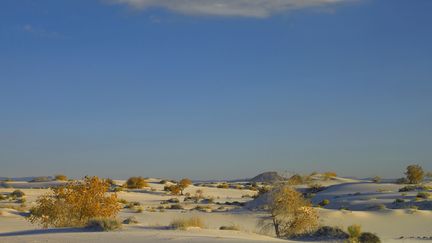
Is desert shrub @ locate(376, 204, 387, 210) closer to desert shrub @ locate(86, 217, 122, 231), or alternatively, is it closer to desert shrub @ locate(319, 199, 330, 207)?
desert shrub @ locate(319, 199, 330, 207)

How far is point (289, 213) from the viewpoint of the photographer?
2706 centimetres

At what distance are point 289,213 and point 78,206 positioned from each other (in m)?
9.17

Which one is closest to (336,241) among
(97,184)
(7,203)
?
(97,184)

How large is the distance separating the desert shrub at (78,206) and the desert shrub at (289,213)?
702 cm

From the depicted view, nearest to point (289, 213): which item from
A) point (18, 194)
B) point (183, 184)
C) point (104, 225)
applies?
point (104, 225)

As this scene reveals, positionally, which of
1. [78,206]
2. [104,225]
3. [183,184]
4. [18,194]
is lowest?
[104,225]

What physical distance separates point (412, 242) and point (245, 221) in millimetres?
14837

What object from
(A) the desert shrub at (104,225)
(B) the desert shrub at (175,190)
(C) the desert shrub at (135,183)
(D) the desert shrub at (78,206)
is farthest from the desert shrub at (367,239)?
(C) the desert shrub at (135,183)

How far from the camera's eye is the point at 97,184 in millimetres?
25859

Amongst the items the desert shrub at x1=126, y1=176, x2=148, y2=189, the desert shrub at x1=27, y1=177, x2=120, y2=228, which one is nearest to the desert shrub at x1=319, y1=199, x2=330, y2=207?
the desert shrub at x1=27, y1=177, x2=120, y2=228

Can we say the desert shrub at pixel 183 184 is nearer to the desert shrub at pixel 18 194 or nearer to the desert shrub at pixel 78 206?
the desert shrub at pixel 18 194

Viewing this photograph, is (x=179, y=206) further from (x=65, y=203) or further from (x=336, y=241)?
(x=336, y=241)

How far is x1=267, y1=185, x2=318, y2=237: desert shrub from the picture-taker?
1053 inches

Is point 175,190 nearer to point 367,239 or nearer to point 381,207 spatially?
point 381,207
